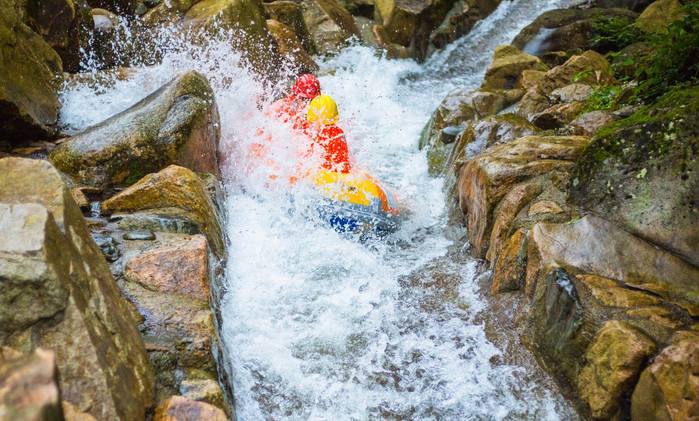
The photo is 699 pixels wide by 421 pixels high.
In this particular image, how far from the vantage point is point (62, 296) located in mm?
2168

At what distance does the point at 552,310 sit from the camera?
3.41m

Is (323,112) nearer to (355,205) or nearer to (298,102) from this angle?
(298,102)

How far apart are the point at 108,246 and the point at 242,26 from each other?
642cm

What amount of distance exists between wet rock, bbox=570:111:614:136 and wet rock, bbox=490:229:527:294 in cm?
158

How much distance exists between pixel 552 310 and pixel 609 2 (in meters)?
12.6

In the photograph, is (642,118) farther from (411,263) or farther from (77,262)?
(77,262)

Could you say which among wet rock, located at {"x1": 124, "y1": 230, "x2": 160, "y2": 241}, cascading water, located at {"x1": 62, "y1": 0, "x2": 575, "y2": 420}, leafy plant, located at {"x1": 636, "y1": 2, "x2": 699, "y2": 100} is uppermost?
leafy plant, located at {"x1": 636, "y1": 2, "x2": 699, "y2": 100}

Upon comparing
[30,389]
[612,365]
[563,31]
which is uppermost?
[30,389]

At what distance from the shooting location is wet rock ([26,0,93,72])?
22.5ft

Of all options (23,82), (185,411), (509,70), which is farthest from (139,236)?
(509,70)

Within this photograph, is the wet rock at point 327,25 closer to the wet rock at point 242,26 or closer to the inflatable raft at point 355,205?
the wet rock at point 242,26

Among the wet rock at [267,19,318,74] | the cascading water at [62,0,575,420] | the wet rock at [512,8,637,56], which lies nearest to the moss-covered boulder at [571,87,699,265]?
the cascading water at [62,0,575,420]

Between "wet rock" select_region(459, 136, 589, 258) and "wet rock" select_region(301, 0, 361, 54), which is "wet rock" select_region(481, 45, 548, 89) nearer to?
"wet rock" select_region(301, 0, 361, 54)

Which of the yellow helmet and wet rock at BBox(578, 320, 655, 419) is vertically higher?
the yellow helmet
